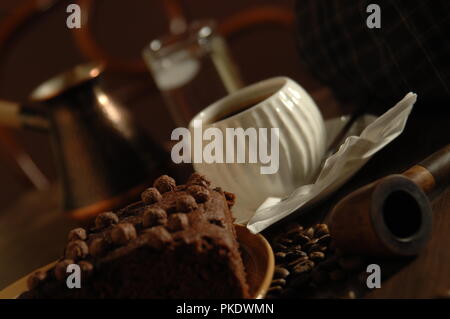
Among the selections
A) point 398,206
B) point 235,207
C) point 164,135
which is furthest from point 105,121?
point 164,135

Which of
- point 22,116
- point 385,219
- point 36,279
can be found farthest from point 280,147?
point 22,116

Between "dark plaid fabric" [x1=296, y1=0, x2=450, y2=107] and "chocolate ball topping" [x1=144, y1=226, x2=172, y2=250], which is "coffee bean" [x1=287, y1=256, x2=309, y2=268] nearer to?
"chocolate ball topping" [x1=144, y1=226, x2=172, y2=250]

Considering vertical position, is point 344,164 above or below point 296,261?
above

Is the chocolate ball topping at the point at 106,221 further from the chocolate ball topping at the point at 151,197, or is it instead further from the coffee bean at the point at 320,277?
the coffee bean at the point at 320,277

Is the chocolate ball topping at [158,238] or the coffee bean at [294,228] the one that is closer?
the chocolate ball topping at [158,238]

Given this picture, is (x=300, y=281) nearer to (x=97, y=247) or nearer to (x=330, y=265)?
(x=330, y=265)

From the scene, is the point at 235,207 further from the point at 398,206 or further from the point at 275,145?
the point at 398,206

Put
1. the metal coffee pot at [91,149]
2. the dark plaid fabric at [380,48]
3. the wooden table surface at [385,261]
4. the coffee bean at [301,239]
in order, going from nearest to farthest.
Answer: the wooden table surface at [385,261] → the coffee bean at [301,239] → the dark plaid fabric at [380,48] → the metal coffee pot at [91,149]

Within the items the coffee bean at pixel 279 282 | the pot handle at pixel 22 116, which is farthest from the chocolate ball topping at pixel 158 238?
the pot handle at pixel 22 116
